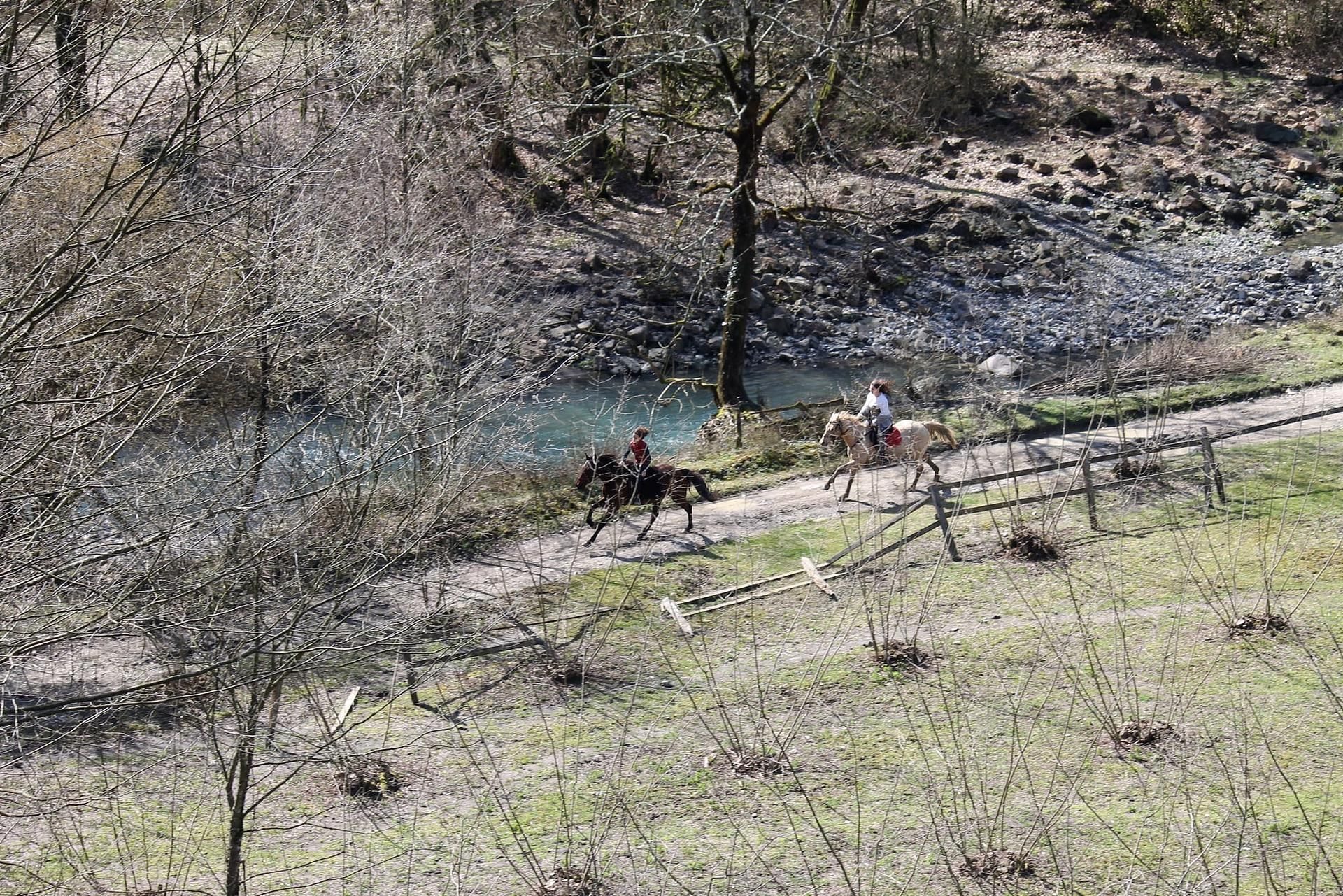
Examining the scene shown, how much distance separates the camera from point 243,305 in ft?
27.9

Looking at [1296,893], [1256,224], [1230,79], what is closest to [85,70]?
[1296,893]

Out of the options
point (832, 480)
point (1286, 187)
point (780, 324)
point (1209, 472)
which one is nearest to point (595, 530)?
point (832, 480)

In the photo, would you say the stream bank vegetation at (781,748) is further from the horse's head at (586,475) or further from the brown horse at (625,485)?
the horse's head at (586,475)

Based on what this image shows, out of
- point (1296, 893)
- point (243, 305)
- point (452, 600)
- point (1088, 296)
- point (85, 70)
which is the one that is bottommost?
point (1088, 296)

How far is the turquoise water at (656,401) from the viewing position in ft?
71.5

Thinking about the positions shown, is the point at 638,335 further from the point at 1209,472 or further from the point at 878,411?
the point at 1209,472

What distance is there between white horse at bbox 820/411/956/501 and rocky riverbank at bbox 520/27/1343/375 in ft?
15.3

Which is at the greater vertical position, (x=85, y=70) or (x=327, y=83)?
(x=85, y=70)

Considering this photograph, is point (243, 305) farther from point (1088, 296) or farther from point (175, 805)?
point (1088, 296)

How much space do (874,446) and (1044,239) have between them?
1719 cm

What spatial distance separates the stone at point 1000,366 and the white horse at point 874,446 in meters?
7.39

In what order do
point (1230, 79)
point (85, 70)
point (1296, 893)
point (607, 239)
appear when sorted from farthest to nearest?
1. point (1230, 79)
2. point (607, 239)
3. point (1296, 893)
4. point (85, 70)

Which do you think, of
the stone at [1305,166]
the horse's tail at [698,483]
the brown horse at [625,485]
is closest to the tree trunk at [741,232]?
the horse's tail at [698,483]

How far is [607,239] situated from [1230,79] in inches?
837
